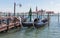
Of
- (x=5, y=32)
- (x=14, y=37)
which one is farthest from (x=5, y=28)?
(x=14, y=37)

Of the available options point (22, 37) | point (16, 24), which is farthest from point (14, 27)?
point (22, 37)

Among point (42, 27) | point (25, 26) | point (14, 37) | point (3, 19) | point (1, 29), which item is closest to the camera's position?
point (14, 37)

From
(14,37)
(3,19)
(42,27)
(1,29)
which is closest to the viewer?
(14,37)

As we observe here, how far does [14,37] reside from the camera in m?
22.9

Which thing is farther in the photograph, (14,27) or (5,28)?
(14,27)

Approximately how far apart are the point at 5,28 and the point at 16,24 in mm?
5422

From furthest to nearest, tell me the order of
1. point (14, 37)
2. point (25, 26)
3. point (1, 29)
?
point (25, 26), point (1, 29), point (14, 37)

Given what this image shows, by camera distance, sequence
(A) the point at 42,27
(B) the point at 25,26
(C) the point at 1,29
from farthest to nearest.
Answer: (A) the point at 42,27 → (B) the point at 25,26 → (C) the point at 1,29

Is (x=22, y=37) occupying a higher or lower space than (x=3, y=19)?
lower

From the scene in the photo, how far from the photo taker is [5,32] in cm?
2589

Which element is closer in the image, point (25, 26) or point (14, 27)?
point (14, 27)

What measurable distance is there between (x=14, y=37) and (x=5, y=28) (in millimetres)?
2998

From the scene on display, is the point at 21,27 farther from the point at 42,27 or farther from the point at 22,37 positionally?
the point at 22,37

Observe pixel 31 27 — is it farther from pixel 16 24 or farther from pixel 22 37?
pixel 22 37
